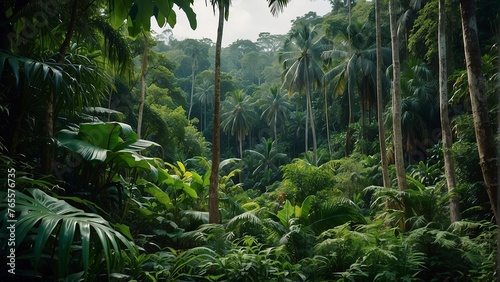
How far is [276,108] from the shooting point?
35.0m

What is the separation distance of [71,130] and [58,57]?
1282 mm

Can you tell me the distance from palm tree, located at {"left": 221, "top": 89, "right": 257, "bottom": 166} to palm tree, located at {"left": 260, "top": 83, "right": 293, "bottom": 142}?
146cm

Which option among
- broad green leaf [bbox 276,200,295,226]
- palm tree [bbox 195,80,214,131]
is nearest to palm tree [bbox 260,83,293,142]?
palm tree [bbox 195,80,214,131]

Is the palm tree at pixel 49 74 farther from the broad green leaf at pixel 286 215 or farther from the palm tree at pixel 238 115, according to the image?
the palm tree at pixel 238 115

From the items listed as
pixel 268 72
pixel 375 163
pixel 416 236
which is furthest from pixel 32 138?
pixel 268 72

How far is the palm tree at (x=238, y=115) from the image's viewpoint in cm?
3484

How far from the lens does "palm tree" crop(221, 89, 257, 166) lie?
Answer: 34.8m

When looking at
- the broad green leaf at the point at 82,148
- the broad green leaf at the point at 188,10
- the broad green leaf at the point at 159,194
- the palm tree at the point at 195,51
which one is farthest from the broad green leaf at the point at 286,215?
the palm tree at the point at 195,51

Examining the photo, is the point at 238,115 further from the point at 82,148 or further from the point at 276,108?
the point at 82,148

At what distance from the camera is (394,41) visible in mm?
10555

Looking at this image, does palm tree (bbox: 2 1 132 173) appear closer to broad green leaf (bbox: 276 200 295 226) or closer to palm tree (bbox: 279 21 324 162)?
broad green leaf (bbox: 276 200 295 226)

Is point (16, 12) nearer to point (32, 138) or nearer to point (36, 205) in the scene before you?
point (32, 138)

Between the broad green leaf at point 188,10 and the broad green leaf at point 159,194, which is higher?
the broad green leaf at point 188,10

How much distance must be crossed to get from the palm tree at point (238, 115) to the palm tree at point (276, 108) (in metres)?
1.46
